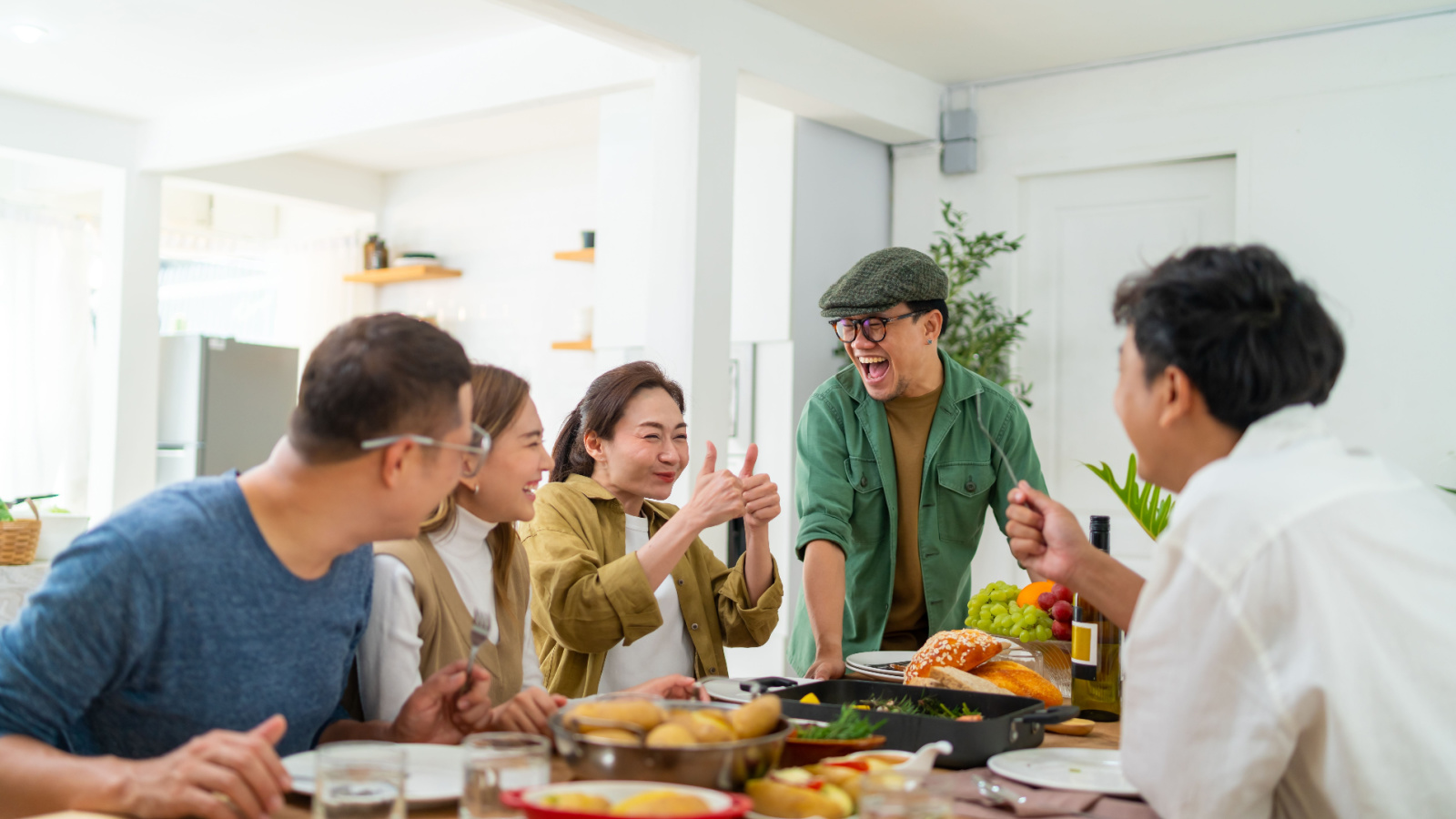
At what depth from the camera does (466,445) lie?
1.34 m

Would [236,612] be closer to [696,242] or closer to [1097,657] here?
[1097,657]

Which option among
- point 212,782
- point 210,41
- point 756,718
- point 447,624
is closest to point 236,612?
point 212,782

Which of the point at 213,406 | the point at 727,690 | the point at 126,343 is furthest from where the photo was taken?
the point at 213,406

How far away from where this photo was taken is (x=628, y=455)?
86.0 inches

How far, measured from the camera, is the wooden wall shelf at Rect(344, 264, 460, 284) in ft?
22.6

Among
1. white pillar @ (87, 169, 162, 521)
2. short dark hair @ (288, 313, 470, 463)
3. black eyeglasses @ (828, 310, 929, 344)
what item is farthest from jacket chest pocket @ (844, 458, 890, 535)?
white pillar @ (87, 169, 162, 521)

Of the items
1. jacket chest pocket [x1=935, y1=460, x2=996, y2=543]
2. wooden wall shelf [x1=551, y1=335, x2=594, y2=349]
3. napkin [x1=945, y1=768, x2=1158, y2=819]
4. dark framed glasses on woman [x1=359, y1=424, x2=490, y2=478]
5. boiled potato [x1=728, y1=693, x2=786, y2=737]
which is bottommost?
napkin [x1=945, y1=768, x2=1158, y2=819]

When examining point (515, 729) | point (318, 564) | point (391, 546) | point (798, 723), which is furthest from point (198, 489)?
point (798, 723)

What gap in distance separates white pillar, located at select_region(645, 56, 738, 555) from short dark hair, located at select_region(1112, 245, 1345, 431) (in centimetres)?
270

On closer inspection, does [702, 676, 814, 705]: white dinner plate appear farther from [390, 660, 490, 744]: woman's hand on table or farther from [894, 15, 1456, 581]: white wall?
[894, 15, 1456, 581]: white wall

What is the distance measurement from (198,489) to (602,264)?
3.90 m

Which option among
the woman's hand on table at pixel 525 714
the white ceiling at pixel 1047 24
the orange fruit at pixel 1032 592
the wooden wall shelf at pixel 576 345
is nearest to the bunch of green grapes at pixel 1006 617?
the orange fruit at pixel 1032 592

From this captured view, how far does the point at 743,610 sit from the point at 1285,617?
47.0 inches

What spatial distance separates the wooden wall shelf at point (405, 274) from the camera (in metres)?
6.89
